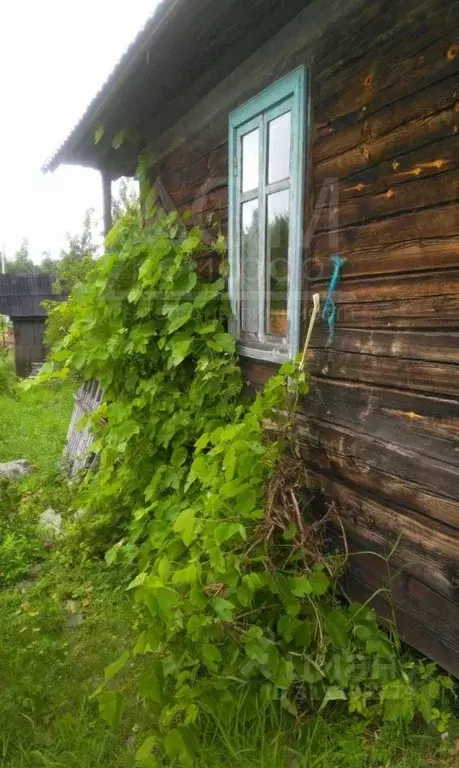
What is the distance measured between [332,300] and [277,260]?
24.1 inches

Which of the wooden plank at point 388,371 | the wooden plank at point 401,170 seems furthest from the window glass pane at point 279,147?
the wooden plank at point 388,371

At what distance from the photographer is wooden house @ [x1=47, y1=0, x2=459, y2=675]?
2.05 m

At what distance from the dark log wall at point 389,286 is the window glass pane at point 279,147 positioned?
0.24m

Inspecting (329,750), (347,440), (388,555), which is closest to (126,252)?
(347,440)

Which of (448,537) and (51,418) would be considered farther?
(51,418)

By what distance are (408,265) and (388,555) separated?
1.25m

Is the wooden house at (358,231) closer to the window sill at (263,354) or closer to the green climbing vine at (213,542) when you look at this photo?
the window sill at (263,354)

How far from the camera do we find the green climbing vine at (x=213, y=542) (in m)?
2.18

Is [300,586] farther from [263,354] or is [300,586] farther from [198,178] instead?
[198,178]

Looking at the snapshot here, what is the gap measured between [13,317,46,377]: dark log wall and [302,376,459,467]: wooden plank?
14.8 metres

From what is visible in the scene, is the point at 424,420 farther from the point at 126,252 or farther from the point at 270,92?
the point at 126,252

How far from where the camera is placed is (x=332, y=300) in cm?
261

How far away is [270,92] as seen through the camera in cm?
292

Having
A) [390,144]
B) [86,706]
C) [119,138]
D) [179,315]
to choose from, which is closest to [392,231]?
[390,144]
